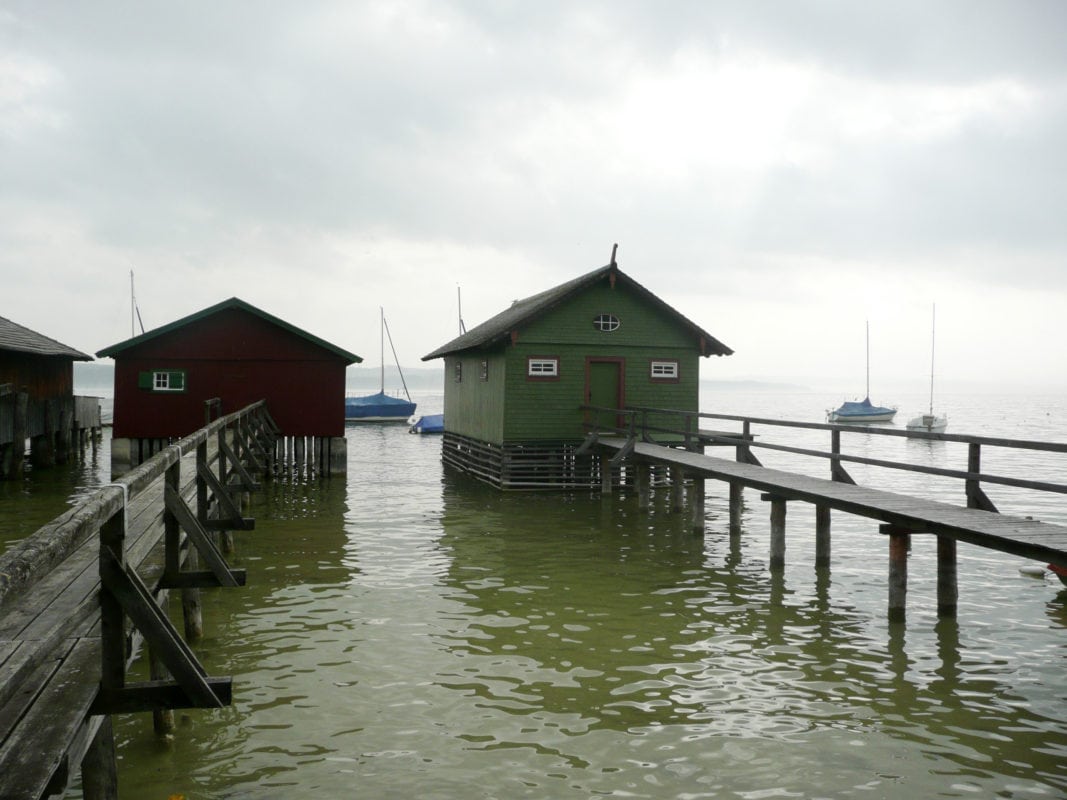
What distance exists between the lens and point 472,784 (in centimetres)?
636

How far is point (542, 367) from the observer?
24.0m

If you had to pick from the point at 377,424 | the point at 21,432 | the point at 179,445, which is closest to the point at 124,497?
the point at 179,445

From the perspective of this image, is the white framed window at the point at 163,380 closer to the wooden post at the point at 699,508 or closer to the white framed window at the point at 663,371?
the white framed window at the point at 663,371

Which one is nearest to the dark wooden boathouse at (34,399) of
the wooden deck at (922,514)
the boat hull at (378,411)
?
the wooden deck at (922,514)

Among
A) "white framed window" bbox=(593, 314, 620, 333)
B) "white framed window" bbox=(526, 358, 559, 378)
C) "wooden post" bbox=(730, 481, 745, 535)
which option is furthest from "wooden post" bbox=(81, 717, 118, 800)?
"white framed window" bbox=(593, 314, 620, 333)

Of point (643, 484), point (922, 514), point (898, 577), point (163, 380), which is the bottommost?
point (898, 577)

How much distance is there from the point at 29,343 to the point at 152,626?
24.3 m

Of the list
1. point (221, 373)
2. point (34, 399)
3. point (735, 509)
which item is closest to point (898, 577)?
point (735, 509)

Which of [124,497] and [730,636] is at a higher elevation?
[124,497]

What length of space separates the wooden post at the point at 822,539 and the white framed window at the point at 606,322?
36.8 feet

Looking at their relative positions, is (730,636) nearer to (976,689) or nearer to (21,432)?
(976,689)

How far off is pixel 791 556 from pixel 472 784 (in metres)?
10.1

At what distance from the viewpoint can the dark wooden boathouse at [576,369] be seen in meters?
23.9

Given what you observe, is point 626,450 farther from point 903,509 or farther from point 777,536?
point 903,509
